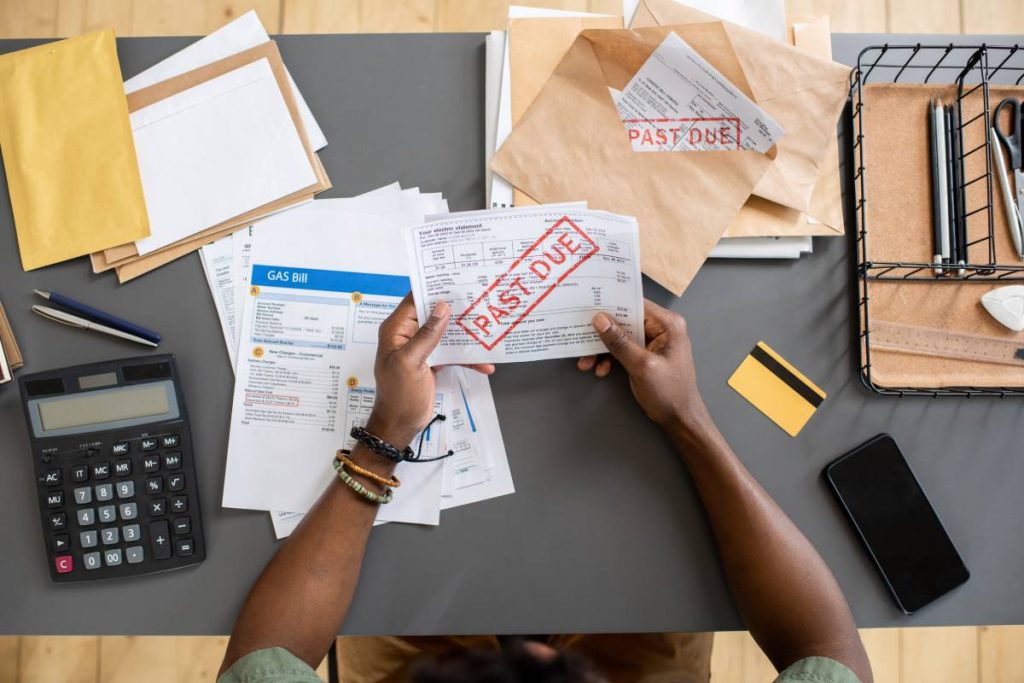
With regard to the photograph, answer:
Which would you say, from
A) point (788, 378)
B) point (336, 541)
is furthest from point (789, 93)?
point (336, 541)

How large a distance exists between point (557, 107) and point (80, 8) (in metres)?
1.25

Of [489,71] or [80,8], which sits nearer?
[489,71]

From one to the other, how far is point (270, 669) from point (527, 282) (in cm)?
47

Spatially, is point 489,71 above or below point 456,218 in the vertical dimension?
above

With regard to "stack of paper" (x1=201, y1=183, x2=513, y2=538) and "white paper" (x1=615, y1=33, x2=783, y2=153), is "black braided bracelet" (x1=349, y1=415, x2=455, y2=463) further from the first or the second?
"white paper" (x1=615, y1=33, x2=783, y2=153)

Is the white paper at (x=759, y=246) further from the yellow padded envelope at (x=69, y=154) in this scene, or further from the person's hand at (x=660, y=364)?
the yellow padded envelope at (x=69, y=154)

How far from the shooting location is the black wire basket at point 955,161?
29.4 inches

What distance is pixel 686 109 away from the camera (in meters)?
0.74

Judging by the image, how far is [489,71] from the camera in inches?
31.2

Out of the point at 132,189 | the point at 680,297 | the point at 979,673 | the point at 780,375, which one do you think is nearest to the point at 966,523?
the point at 780,375

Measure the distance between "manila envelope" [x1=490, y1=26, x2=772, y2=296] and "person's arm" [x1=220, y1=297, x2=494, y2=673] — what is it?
0.21 meters

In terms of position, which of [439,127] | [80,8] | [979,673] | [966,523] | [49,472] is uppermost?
[80,8]

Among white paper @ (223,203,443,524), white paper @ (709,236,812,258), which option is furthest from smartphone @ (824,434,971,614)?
white paper @ (223,203,443,524)

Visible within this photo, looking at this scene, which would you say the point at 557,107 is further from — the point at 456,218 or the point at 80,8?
the point at 80,8
